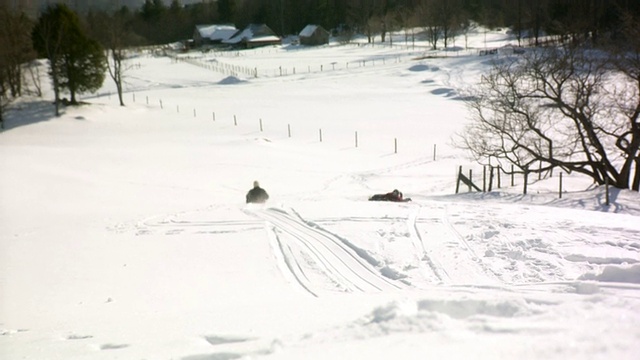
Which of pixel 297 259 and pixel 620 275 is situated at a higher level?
pixel 620 275

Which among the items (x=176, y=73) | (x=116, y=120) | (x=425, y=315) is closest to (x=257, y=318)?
(x=425, y=315)

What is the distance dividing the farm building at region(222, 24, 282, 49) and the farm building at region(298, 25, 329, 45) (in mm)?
→ 6382

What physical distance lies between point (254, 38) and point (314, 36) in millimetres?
12241

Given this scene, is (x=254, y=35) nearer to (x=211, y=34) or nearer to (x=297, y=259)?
(x=211, y=34)

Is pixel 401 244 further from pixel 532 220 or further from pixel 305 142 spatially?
pixel 305 142

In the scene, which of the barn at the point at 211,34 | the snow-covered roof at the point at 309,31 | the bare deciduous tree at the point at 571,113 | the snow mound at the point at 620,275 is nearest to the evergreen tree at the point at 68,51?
the bare deciduous tree at the point at 571,113

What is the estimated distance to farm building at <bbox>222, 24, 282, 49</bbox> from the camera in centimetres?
10038

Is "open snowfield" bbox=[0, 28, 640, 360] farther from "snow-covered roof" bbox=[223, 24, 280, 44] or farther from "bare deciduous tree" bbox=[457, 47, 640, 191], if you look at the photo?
"snow-covered roof" bbox=[223, 24, 280, 44]

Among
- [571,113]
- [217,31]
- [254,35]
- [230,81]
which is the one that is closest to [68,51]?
[230,81]

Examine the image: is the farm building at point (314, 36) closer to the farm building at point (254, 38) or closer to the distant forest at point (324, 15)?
the farm building at point (254, 38)

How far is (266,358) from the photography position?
219 inches

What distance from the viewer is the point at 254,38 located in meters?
102

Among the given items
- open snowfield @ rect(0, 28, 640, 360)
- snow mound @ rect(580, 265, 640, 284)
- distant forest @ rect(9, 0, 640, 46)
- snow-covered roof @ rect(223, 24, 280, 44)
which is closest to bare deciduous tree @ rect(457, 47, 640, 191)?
open snowfield @ rect(0, 28, 640, 360)

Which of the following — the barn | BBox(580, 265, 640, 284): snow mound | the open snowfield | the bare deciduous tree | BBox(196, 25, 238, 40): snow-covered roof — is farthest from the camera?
BBox(196, 25, 238, 40): snow-covered roof
